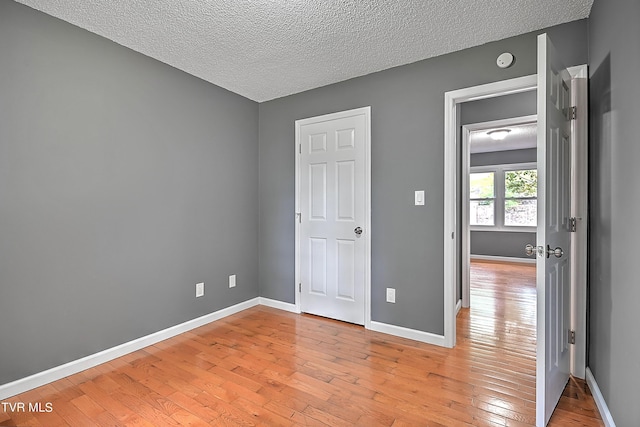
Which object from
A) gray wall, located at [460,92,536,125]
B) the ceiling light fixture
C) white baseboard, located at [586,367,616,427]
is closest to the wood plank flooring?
white baseboard, located at [586,367,616,427]

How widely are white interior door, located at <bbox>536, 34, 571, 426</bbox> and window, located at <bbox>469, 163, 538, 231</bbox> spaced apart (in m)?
5.04

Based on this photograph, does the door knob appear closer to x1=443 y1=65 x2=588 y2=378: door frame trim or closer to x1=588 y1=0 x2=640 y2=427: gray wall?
x1=588 y1=0 x2=640 y2=427: gray wall

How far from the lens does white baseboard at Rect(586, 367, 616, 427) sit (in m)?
1.64

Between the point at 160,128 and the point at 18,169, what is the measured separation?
41.4 inches

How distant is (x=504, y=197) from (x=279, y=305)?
5.98 metres

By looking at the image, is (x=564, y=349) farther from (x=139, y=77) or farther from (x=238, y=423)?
(x=139, y=77)

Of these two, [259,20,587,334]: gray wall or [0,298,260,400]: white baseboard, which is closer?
[0,298,260,400]: white baseboard

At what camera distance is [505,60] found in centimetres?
240

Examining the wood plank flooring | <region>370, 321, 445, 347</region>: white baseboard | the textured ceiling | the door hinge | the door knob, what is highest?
the textured ceiling

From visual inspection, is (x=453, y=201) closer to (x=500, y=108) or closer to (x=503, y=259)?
(x=500, y=108)

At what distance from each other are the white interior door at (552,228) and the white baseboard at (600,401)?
5.2 inches

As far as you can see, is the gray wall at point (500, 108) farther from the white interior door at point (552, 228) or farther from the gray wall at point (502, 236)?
the gray wall at point (502, 236)

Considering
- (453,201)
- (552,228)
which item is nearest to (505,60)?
(453,201)

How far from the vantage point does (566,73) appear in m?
2.03
